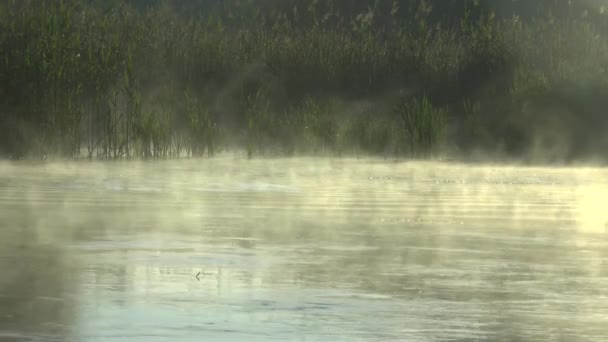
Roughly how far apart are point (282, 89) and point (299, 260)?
1876 cm

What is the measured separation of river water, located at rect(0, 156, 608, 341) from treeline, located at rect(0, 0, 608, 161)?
3577 mm

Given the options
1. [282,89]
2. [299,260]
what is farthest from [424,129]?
[299,260]

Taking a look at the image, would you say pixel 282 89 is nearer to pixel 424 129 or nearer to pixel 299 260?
pixel 424 129

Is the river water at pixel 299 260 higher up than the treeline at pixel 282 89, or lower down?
lower down

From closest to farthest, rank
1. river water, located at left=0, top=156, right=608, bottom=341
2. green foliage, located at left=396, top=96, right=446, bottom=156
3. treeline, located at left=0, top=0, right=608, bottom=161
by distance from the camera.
Result: river water, located at left=0, top=156, right=608, bottom=341 → treeline, located at left=0, top=0, right=608, bottom=161 → green foliage, located at left=396, top=96, right=446, bottom=156

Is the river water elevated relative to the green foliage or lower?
lower

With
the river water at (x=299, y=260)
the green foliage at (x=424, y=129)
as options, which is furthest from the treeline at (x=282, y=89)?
the river water at (x=299, y=260)

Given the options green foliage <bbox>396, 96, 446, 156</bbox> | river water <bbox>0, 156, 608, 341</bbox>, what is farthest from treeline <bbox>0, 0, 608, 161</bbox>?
river water <bbox>0, 156, 608, 341</bbox>

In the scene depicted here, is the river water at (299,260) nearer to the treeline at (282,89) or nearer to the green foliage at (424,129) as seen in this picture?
the treeline at (282,89)

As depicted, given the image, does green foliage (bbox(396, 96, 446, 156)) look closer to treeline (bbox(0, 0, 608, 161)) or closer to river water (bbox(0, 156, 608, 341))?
treeline (bbox(0, 0, 608, 161))

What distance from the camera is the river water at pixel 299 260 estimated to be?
810 cm

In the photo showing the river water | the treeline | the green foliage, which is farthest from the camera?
the green foliage

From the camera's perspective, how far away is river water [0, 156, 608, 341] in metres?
8.10

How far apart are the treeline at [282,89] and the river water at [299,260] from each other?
3.58 m
